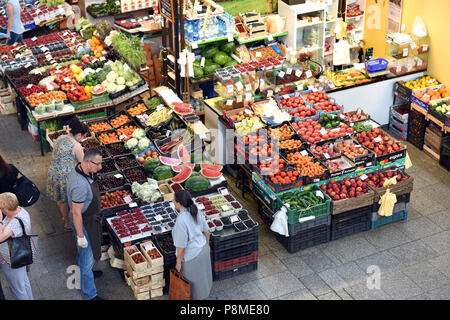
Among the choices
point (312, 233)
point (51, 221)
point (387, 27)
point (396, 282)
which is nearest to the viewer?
point (396, 282)

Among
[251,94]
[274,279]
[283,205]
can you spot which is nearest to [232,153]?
[251,94]

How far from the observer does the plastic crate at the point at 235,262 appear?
320 inches

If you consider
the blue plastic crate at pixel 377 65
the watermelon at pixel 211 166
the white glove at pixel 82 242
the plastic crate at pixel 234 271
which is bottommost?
the plastic crate at pixel 234 271

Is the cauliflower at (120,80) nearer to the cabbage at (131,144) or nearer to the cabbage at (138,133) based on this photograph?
the cabbage at (138,133)

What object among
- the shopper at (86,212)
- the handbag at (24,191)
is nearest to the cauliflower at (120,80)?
the handbag at (24,191)

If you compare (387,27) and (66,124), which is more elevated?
(387,27)

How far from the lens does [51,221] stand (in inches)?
372

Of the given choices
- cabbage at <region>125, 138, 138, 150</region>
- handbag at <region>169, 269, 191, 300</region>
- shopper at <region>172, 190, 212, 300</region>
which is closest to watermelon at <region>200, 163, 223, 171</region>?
cabbage at <region>125, 138, 138, 150</region>

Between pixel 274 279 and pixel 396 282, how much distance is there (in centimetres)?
148

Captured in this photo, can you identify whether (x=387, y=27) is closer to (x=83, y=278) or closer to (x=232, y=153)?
(x=232, y=153)

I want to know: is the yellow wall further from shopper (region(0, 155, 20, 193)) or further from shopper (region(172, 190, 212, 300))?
shopper (region(0, 155, 20, 193))

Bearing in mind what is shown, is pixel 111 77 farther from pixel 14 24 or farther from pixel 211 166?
pixel 14 24

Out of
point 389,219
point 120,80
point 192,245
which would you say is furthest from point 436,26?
point 192,245
